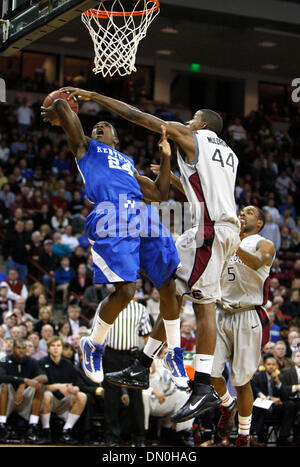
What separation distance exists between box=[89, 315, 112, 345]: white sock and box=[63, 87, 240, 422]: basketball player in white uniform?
0.70 m

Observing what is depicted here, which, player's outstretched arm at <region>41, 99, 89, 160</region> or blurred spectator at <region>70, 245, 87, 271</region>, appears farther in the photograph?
blurred spectator at <region>70, 245, 87, 271</region>

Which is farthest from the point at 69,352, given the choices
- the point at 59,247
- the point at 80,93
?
the point at 80,93

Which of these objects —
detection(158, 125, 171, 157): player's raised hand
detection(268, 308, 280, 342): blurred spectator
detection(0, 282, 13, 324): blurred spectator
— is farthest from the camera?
detection(268, 308, 280, 342): blurred spectator

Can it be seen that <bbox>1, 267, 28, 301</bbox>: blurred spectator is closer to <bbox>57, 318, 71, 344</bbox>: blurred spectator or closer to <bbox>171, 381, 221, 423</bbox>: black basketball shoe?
<bbox>57, 318, 71, 344</bbox>: blurred spectator

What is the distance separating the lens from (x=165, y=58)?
25.0 metres

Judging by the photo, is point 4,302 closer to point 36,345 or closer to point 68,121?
point 36,345

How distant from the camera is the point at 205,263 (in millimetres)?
6184

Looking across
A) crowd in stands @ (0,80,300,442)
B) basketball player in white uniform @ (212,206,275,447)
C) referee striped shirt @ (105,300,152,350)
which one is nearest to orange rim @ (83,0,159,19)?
basketball player in white uniform @ (212,206,275,447)

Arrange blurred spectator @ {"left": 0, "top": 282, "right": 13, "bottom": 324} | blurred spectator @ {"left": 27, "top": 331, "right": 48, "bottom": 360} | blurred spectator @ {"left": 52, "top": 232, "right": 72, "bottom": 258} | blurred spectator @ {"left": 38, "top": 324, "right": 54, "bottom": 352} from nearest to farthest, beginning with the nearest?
1. blurred spectator @ {"left": 27, "top": 331, "right": 48, "bottom": 360}
2. blurred spectator @ {"left": 38, "top": 324, "right": 54, "bottom": 352}
3. blurred spectator @ {"left": 0, "top": 282, "right": 13, "bottom": 324}
4. blurred spectator @ {"left": 52, "top": 232, "right": 72, "bottom": 258}

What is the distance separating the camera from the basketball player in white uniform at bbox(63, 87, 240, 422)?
20.0ft

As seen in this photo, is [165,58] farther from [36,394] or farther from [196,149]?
[196,149]

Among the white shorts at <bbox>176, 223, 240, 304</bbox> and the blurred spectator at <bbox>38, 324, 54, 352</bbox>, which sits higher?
the white shorts at <bbox>176, 223, 240, 304</bbox>

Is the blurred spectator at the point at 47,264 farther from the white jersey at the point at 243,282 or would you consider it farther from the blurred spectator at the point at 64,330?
the white jersey at the point at 243,282
